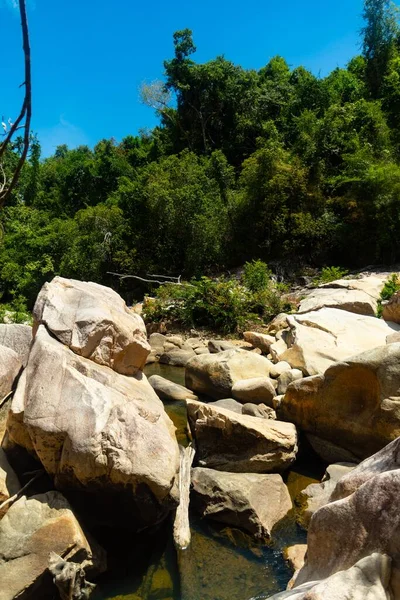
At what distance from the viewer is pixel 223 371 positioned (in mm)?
9203

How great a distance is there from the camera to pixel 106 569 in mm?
4711

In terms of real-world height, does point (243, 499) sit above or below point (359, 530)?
below

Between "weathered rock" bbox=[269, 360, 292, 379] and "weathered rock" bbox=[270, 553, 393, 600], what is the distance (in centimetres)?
680

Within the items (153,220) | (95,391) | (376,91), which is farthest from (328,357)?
(376,91)

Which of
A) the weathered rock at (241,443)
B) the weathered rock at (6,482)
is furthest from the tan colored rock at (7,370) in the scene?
the weathered rock at (241,443)

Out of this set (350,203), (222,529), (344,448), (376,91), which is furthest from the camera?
(376,91)

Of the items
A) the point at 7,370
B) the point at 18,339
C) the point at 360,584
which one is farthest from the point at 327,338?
the point at 360,584

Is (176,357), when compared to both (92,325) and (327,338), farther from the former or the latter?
(92,325)

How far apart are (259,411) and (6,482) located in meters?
4.00

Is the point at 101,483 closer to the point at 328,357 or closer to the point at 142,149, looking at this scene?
the point at 328,357

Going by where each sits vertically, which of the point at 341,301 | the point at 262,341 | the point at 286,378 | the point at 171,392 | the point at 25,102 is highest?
the point at 25,102

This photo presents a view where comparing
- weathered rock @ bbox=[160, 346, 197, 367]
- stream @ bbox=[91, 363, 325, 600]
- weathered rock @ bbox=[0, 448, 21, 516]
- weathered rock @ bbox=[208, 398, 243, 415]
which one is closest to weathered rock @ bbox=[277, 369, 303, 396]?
weathered rock @ bbox=[208, 398, 243, 415]

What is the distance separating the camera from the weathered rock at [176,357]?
1238 cm

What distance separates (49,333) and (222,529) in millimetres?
2941
